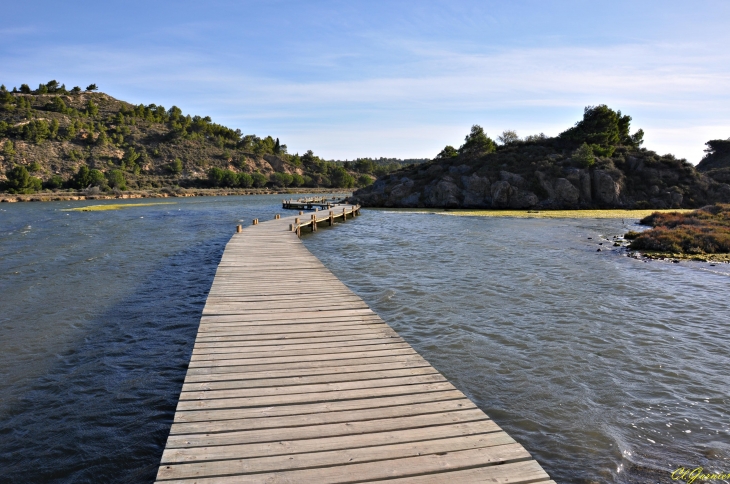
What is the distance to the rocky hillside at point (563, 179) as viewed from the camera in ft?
167

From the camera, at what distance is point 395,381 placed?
5.76m

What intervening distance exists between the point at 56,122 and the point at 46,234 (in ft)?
303

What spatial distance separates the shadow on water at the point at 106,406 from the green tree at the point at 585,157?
51.9 metres

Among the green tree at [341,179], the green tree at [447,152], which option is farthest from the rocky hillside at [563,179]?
the green tree at [341,179]

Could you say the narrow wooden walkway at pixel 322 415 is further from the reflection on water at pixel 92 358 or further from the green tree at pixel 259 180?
the green tree at pixel 259 180

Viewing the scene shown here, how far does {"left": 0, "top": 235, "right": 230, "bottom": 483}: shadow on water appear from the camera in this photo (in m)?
5.58

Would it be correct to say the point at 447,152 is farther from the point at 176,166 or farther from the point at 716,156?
the point at 176,166

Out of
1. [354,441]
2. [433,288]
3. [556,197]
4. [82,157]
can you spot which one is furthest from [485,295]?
[82,157]

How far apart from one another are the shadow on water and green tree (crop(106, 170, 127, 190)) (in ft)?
284

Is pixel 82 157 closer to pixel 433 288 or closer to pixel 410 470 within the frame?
pixel 433 288

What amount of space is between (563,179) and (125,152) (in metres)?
96.9

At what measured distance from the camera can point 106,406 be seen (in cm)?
700

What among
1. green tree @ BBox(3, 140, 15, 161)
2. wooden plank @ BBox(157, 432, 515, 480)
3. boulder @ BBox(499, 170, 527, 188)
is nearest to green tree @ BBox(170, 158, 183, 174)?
green tree @ BBox(3, 140, 15, 161)

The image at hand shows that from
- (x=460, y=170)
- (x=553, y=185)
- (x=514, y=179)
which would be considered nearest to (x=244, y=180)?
(x=460, y=170)
